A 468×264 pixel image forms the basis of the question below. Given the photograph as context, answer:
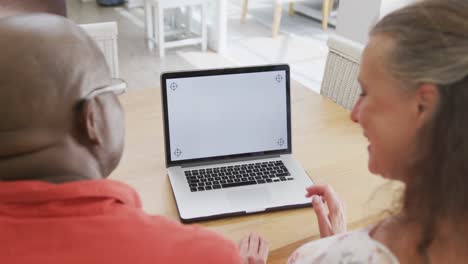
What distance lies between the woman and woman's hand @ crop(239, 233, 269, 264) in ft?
1.06

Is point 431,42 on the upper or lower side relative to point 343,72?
upper

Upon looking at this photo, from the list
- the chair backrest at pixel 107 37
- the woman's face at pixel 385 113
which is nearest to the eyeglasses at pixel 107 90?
the woman's face at pixel 385 113

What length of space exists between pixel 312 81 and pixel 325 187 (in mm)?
2897

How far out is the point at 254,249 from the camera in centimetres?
125

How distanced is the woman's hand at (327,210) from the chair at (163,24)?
10.6 feet

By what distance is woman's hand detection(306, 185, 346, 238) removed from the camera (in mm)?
1308

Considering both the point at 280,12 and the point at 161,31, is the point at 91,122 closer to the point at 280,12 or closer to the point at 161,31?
the point at 161,31

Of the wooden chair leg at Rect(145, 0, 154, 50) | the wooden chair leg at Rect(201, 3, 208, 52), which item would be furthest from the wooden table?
the wooden chair leg at Rect(145, 0, 154, 50)

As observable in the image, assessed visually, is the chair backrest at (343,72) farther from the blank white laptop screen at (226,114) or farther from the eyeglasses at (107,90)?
the eyeglasses at (107,90)

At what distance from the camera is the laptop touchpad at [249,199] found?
139 centimetres

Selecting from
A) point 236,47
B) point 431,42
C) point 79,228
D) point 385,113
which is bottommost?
point 236,47

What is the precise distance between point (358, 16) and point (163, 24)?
179 centimetres

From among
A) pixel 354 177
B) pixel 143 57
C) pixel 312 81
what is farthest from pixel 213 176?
pixel 143 57

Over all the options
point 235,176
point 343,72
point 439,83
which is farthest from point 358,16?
point 439,83
